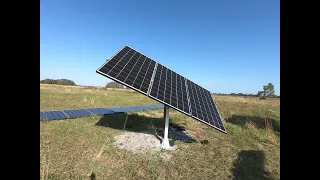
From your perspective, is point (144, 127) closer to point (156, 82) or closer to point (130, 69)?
point (156, 82)

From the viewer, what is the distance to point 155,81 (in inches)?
410

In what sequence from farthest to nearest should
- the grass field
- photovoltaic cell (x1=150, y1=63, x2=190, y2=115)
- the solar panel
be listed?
1. photovoltaic cell (x1=150, y1=63, x2=190, y2=115)
2. the solar panel
3. the grass field

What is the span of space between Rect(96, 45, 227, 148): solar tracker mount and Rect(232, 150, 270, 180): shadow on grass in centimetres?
154

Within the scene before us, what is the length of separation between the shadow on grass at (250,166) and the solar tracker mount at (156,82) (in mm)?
1538

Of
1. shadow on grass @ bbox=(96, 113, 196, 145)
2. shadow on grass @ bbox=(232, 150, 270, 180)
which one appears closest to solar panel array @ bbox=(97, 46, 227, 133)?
shadow on grass @ bbox=(232, 150, 270, 180)

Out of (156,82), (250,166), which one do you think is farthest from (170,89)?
(250,166)

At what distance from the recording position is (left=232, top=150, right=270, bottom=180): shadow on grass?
791 cm

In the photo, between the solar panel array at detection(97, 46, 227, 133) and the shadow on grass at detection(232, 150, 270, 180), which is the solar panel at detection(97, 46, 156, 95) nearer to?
the solar panel array at detection(97, 46, 227, 133)

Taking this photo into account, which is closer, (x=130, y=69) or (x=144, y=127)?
(x=130, y=69)

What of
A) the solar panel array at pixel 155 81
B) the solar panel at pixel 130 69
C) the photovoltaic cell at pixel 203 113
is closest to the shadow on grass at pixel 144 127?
the photovoltaic cell at pixel 203 113

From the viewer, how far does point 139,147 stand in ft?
33.2

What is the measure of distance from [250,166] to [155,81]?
5536 millimetres
